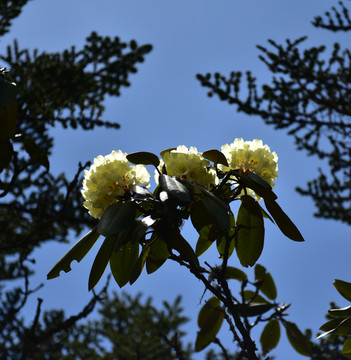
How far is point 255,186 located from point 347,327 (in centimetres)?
54

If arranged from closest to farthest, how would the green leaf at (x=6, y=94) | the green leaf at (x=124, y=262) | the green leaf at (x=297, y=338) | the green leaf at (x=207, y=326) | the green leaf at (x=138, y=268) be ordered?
the green leaf at (x=6, y=94) < the green leaf at (x=138, y=268) < the green leaf at (x=124, y=262) < the green leaf at (x=207, y=326) < the green leaf at (x=297, y=338)

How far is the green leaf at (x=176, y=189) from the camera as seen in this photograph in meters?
1.02

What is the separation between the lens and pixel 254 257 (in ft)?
4.38

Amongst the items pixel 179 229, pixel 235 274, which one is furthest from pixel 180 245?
pixel 235 274

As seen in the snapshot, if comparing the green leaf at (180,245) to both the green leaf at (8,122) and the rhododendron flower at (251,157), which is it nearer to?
the rhododendron flower at (251,157)

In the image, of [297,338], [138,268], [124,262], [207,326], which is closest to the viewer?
[138,268]

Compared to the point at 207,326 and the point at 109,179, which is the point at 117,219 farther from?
the point at 207,326

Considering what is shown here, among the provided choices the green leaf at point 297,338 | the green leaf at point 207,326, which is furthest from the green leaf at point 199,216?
the green leaf at point 297,338

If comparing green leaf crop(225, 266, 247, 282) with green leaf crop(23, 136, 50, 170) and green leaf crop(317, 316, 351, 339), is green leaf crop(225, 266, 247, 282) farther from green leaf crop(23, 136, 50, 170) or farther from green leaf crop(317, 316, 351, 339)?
green leaf crop(23, 136, 50, 170)

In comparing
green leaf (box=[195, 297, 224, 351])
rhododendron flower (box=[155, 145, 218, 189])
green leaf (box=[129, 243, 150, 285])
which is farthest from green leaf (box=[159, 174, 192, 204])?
green leaf (box=[195, 297, 224, 351])

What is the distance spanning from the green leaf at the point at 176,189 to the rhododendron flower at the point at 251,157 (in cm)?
31

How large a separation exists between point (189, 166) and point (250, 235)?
1.01 feet

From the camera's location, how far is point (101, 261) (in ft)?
4.07

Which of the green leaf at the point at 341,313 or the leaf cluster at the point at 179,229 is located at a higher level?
the leaf cluster at the point at 179,229
